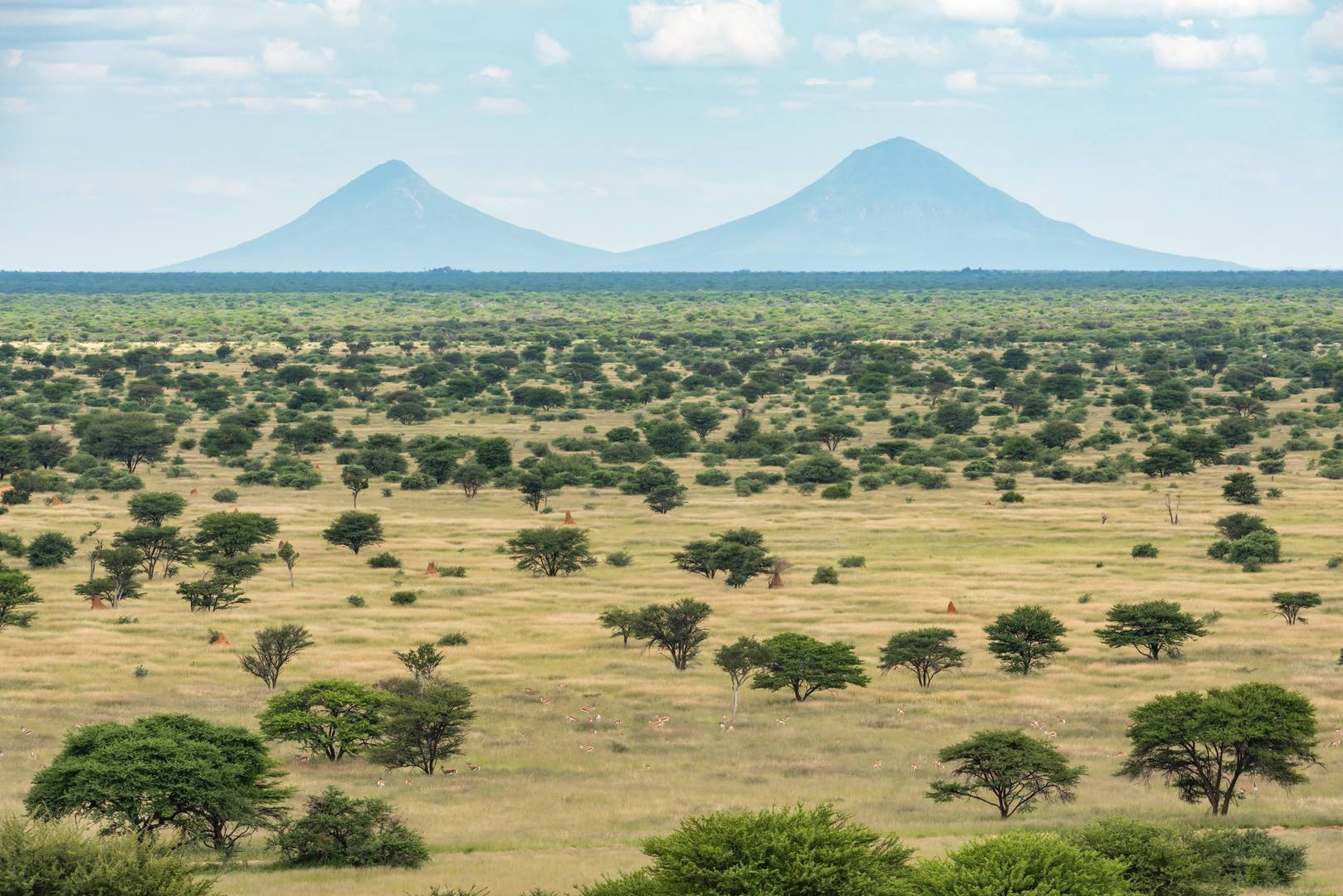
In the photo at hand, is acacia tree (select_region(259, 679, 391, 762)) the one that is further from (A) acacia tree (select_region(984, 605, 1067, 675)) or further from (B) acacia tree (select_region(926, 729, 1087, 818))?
(A) acacia tree (select_region(984, 605, 1067, 675))

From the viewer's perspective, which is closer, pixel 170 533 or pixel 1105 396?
pixel 170 533

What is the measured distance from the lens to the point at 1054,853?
23.9 meters

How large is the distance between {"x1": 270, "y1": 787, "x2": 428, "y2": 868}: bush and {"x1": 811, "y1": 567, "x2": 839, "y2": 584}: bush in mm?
35277

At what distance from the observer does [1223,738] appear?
36.8m

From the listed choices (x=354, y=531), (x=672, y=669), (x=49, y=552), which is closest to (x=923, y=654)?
(x=672, y=669)

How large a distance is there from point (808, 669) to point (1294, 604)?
20.1 meters

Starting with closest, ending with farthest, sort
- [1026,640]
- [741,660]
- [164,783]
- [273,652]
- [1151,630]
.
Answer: [164,783]
[741,660]
[273,652]
[1026,640]
[1151,630]

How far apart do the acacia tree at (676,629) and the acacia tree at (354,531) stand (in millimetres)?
23089

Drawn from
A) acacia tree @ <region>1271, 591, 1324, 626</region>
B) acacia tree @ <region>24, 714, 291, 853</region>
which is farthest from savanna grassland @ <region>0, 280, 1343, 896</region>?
acacia tree @ <region>24, 714, 291, 853</region>

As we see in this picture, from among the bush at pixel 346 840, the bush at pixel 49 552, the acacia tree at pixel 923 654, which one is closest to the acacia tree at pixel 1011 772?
the bush at pixel 346 840

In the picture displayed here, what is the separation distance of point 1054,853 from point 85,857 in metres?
14.4

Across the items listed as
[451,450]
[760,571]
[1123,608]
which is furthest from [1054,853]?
[451,450]

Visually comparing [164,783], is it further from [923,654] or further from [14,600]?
[14,600]

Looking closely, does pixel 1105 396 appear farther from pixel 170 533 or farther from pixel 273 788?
pixel 273 788
